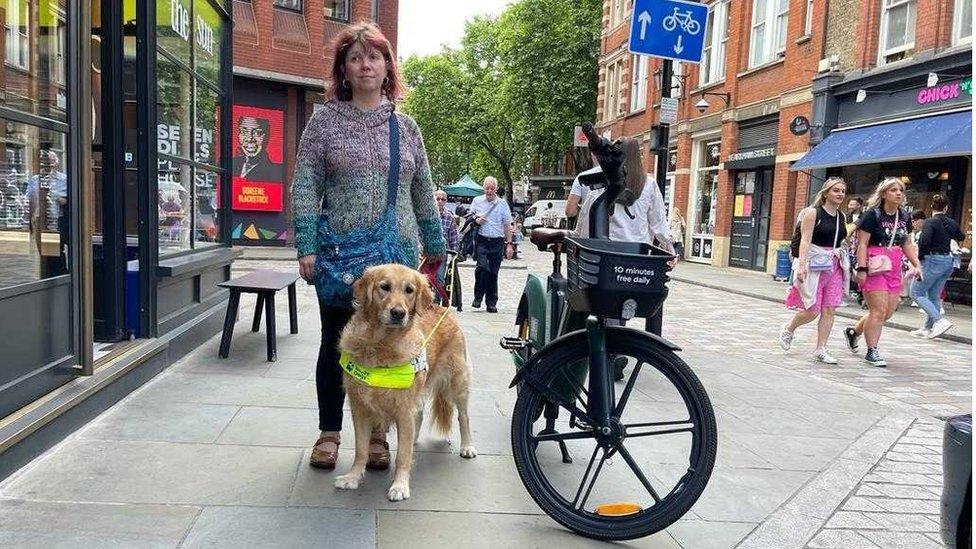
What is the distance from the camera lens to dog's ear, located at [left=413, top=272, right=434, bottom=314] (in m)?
3.23

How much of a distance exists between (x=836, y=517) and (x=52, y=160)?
14.4 feet

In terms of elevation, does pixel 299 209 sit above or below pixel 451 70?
below

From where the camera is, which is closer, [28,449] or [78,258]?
[28,449]

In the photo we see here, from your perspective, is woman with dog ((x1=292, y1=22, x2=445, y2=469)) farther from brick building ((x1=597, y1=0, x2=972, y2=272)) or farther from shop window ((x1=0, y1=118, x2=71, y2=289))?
brick building ((x1=597, y1=0, x2=972, y2=272))

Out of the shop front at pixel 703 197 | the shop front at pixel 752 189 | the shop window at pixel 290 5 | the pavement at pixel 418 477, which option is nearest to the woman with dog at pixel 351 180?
the pavement at pixel 418 477

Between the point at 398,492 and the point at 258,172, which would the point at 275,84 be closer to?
the point at 258,172

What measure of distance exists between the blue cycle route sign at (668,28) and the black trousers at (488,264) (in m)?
3.33

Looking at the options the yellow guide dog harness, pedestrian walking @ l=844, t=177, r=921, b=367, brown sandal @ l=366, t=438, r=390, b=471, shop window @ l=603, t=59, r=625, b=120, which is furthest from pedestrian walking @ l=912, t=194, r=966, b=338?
shop window @ l=603, t=59, r=625, b=120

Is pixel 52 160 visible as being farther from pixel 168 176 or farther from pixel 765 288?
pixel 765 288

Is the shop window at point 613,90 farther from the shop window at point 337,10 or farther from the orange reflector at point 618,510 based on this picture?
the orange reflector at point 618,510

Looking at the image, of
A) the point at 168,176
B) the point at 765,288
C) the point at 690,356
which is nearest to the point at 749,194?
the point at 765,288

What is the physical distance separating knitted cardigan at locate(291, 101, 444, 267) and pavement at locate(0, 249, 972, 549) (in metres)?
1.17

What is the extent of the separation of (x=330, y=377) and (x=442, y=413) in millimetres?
614

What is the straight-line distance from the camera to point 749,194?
21312 mm
